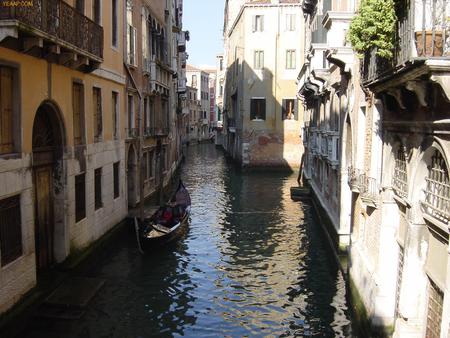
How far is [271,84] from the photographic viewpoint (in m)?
31.5

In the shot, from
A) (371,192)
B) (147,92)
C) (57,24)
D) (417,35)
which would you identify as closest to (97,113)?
(57,24)

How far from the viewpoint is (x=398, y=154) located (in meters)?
6.83

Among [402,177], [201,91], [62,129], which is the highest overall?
[201,91]

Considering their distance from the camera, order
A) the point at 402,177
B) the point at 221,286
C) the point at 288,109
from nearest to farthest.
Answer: the point at 402,177
the point at 221,286
the point at 288,109

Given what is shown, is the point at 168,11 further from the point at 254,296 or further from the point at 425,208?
the point at 425,208

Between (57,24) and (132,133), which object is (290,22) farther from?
(57,24)

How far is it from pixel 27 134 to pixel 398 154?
5609mm

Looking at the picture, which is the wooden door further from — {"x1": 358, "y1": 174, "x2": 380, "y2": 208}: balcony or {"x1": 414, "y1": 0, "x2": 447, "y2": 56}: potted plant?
{"x1": 414, "y1": 0, "x2": 447, "y2": 56}: potted plant

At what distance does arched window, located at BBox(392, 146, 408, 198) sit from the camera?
6397mm

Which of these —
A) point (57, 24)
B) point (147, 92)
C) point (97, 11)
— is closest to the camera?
point (57, 24)

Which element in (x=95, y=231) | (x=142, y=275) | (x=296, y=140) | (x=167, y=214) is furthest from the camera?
(x=296, y=140)

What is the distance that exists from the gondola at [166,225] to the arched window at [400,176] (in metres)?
6.65

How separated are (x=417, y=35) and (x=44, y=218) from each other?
7207 mm

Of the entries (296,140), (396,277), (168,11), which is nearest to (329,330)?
(396,277)
